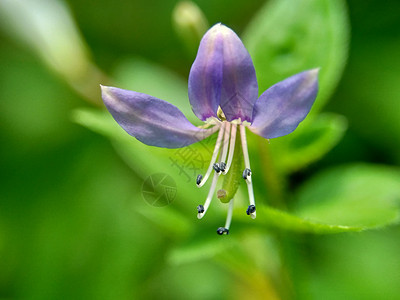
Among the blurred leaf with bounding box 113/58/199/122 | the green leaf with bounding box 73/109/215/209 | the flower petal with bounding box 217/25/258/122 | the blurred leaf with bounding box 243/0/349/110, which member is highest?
the blurred leaf with bounding box 113/58/199/122

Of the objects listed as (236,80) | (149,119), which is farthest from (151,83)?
(236,80)

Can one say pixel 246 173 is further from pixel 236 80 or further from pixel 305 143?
pixel 305 143

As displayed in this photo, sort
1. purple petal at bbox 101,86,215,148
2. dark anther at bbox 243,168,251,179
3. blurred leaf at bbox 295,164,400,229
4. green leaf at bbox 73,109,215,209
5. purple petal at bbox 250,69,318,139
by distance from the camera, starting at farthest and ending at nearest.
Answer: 1. green leaf at bbox 73,109,215,209
2. blurred leaf at bbox 295,164,400,229
3. dark anther at bbox 243,168,251,179
4. purple petal at bbox 101,86,215,148
5. purple petal at bbox 250,69,318,139

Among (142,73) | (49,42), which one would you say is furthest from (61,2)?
(142,73)

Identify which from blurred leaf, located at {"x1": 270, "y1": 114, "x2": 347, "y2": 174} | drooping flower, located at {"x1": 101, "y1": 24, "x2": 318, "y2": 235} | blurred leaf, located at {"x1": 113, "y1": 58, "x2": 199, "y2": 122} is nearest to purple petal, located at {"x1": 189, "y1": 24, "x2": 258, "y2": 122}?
drooping flower, located at {"x1": 101, "y1": 24, "x2": 318, "y2": 235}

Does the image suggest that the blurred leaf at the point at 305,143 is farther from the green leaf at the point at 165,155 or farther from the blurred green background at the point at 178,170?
the green leaf at the point at 165,155

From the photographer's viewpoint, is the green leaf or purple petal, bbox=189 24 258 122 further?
the green leaf

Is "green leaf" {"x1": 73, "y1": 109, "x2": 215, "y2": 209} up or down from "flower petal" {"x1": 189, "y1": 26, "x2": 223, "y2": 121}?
up

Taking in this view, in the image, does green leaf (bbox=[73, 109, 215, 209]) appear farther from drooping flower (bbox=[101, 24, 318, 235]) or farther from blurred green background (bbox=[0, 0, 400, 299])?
drooping flower (bbox=[101, 24, 318, 235])
